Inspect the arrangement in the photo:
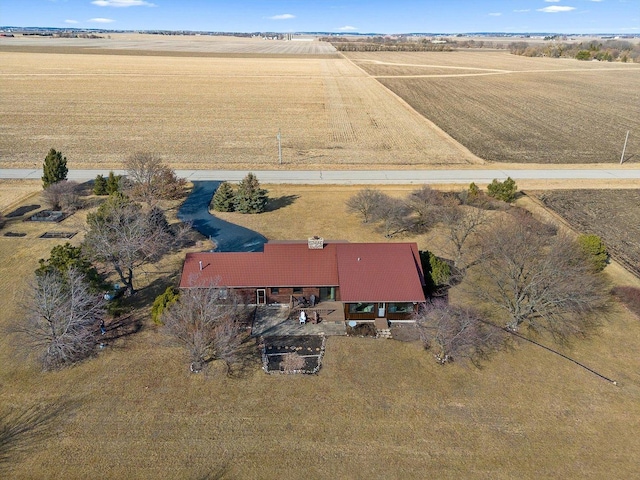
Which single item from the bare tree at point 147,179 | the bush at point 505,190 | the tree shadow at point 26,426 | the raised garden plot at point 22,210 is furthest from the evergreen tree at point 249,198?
the tree shadow at point 26,426

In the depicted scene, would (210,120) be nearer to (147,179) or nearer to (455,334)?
(147,179)

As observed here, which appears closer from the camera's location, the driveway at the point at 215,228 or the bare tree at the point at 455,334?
the bare tree at the point at 455,334

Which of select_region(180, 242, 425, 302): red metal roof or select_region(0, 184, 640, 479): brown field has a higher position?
select_region(180, 242, 425, 302): red metal roof

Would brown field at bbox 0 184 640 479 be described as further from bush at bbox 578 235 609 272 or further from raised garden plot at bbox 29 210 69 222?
raised garden plot at bbox 29 210 69 222

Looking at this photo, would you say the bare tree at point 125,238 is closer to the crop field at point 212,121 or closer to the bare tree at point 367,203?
the bare tree at point 367,203

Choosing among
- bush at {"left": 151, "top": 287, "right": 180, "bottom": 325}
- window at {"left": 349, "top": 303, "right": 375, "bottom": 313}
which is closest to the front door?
bush at {"left": 151, "top": 287, "right": 180, "bottom": 325}

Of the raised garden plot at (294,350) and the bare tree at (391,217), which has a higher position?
the bare tree at (391,217)
